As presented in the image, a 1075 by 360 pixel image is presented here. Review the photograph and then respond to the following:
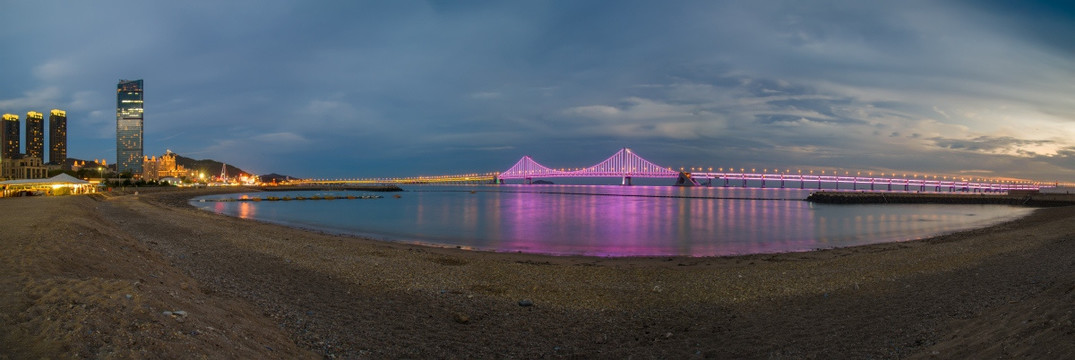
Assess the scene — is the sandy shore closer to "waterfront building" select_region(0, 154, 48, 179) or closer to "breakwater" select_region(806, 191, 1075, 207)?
"breakwater" select_region(806, 191, 1075, 207)

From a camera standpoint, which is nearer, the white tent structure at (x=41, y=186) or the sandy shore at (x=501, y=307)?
the sandy shore at (x=501, y=307)

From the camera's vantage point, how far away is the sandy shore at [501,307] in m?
4.54

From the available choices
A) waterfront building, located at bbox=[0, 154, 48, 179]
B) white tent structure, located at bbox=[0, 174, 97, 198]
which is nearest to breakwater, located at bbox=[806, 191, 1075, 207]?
white tent structure, located at bbox=[0, 174, 97, 198]

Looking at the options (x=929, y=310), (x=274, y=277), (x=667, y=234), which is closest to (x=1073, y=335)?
(x=929, y=310)

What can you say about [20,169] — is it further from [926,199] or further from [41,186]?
[926,199]

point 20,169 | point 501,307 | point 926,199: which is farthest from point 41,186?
point 926,199

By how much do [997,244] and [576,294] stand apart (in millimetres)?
14129

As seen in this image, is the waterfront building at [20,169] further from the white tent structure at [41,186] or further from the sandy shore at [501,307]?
the sandy shore at [501,307]

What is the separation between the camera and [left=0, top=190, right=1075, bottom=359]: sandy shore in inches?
179

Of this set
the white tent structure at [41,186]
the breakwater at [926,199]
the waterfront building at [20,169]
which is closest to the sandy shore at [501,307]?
the white tent structure at [41,186]

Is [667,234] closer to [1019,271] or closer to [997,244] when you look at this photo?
[997,244]

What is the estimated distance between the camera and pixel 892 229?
28.0m

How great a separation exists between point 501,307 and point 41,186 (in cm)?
5227

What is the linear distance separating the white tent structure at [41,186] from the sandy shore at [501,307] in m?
36.7
